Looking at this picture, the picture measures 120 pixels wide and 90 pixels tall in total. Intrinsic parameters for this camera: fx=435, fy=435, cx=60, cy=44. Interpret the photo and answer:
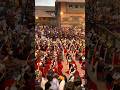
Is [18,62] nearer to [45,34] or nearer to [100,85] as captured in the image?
[100,85]

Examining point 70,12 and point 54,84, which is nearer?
point 54,84

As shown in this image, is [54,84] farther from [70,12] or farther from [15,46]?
[70,12]

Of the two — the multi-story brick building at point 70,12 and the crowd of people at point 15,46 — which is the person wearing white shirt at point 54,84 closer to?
the crowd of people at point 15,46

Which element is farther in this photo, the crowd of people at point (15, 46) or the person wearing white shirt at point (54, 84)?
the person wearing white shirt at point (54, 84)

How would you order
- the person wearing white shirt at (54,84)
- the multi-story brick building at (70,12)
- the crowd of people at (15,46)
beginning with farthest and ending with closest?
the multi-story brick building at (70,12), the person wearing white shirt at (54,84), the crowd of people at (15,46)

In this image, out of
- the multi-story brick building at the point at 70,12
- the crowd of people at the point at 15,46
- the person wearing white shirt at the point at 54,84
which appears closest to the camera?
the crowd of people at the point at 15,46

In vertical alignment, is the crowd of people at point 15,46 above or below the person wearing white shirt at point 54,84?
above

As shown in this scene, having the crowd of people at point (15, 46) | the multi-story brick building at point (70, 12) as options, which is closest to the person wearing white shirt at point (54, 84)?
the crowd of people at point (15, 46)

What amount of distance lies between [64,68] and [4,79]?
10166mm

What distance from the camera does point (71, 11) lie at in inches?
2218

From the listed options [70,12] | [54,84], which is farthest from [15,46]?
[70,12]

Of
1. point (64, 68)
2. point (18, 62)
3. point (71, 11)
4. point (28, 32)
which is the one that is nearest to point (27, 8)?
point (28, 32)

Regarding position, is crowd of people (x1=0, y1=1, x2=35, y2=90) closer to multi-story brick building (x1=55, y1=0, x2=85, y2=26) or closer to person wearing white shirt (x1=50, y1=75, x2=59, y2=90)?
person wearing white shirt (x1=50, y1=75, x2=59, y2=90)

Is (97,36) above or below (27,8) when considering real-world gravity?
below
